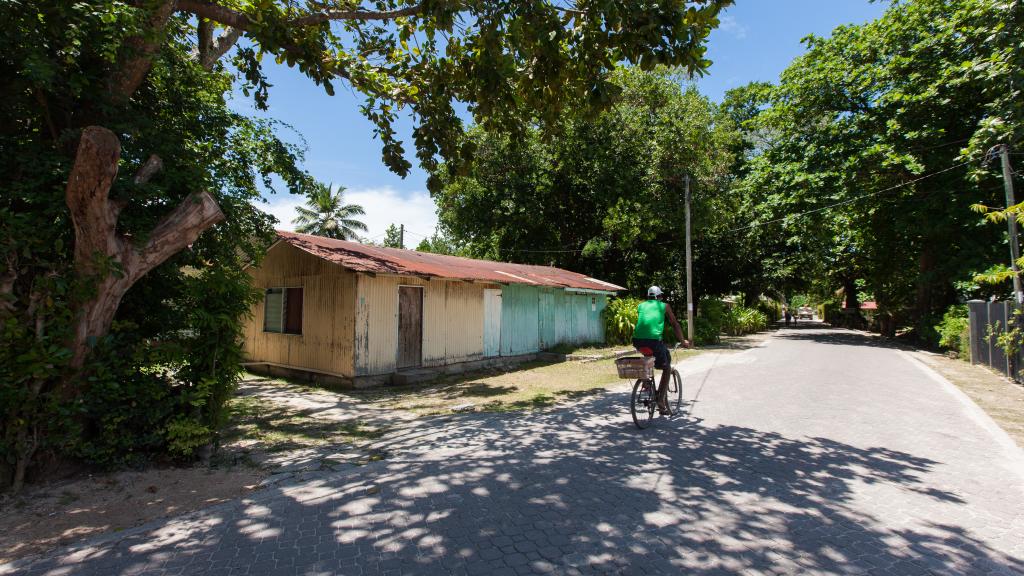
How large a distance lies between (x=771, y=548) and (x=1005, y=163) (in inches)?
683

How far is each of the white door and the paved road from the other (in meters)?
7.34

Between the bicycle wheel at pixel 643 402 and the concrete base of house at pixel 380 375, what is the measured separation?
20.2 feet

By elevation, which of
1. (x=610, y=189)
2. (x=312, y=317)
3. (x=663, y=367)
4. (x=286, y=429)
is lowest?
(x=286, y=429)

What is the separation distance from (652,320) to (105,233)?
639 cm

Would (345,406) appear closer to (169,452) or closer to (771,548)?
(169,452)

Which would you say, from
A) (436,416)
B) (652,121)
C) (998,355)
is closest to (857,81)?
(652,121)

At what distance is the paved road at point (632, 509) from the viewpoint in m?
3.32

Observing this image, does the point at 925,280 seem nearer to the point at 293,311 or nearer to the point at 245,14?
the point at 293,311

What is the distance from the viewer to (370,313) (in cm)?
1117

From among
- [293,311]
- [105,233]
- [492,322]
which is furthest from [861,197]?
[105,233]

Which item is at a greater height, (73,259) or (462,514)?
(73,259)

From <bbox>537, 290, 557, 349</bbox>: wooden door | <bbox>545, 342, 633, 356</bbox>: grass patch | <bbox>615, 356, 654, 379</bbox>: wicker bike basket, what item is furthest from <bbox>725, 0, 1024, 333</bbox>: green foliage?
<bbox>537, 290, 557, 349</bbox>: wooden door

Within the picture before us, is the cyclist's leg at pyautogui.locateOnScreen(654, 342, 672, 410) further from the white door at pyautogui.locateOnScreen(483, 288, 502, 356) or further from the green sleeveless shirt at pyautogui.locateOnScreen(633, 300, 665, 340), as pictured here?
the white door at pyautogui.locateOnScreen(483, 288, 502, 356)

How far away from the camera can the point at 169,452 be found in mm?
5266
